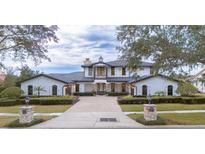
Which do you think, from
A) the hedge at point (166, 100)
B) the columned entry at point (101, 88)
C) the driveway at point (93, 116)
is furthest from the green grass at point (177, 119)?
the columned entry at point (101, 88)

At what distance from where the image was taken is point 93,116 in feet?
30.6

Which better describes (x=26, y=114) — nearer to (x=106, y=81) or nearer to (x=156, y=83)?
(x=106, y=81)

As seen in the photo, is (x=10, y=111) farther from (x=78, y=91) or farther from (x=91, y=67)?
Result: (x=91, y=67)

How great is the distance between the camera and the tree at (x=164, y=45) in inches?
354

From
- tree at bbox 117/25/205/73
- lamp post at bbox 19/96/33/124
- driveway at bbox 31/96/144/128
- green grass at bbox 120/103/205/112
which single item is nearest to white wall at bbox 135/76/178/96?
tree at bbox 117/25/205/73

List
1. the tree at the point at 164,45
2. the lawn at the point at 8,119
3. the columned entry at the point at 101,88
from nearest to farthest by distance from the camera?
the lawn at the point at 8,119 → the tree at the point at 164,45 → the columned entry at the point at 101,88

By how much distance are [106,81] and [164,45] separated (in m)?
1.97

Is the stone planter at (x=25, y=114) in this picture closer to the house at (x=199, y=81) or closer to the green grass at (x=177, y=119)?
the green grass at (x=177, y=119)

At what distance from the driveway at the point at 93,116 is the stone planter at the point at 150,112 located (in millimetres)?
325

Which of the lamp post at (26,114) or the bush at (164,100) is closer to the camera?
the lamp post at (26,114)

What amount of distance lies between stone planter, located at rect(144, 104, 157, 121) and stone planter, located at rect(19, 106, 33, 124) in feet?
10.5

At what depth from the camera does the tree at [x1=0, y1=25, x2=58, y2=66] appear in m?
9.07
